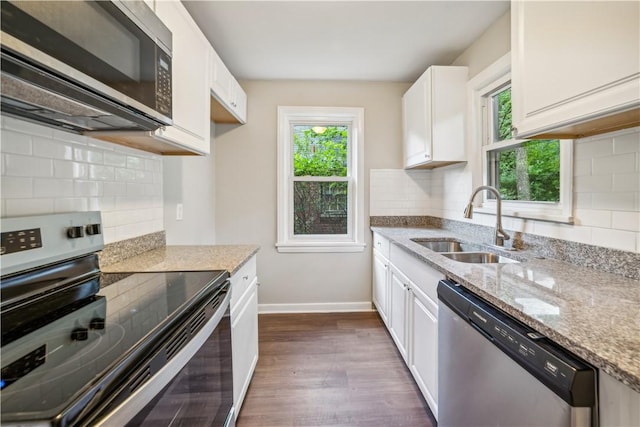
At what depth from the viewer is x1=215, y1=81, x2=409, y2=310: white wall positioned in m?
2.88

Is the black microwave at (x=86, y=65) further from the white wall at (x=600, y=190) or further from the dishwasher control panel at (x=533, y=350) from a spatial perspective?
the white wall at (x=600, y=190)

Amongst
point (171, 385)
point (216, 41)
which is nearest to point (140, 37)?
point (171, 385)

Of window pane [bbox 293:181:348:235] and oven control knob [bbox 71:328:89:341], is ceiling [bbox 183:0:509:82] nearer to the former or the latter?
window pane [bbox 293:181:348:235]

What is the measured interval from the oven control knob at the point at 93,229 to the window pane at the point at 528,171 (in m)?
2.19

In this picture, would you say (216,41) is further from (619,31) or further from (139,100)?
(619,31)

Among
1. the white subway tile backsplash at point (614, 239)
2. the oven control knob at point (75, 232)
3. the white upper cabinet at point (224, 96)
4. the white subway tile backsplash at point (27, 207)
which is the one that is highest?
the white upper cabinet at point (224, 96)

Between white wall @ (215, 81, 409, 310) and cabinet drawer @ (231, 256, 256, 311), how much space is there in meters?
1.16

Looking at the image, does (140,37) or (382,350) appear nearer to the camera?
(140,37)

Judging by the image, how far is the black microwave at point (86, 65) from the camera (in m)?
0.65

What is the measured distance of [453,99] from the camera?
2.29 metres

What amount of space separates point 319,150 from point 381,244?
3.78 feet

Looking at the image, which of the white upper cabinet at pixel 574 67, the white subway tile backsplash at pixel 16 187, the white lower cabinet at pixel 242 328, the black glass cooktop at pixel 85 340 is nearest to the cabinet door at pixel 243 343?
the white lower cabinet at pixel 242 328

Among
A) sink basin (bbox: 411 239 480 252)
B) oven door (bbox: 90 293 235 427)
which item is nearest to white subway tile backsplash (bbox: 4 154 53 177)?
oven door (bbox: 90 293 235 427)

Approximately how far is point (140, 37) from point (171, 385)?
3.68 ft
